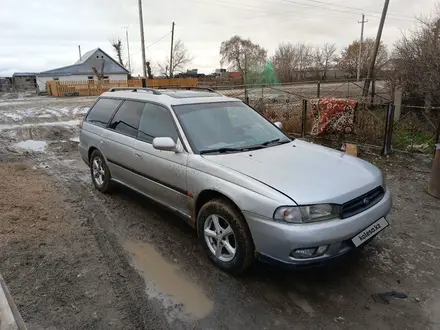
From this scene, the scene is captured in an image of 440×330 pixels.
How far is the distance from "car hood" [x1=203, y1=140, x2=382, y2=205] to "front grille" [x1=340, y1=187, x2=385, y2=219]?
48mm

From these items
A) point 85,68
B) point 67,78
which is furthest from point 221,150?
point 85,68

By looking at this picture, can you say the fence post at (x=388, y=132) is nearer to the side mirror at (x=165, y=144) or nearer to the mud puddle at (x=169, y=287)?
the side mirror at (x=165, y=144)

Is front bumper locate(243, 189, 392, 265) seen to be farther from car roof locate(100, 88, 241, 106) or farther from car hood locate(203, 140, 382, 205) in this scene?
car roof locate(100, 88, 241, 106)

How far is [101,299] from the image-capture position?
9.47 ft

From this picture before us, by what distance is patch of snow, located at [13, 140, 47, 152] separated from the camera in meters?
9.27

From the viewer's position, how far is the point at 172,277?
3.21 metres

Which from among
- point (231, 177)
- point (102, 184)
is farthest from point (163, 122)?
point (102, 184)

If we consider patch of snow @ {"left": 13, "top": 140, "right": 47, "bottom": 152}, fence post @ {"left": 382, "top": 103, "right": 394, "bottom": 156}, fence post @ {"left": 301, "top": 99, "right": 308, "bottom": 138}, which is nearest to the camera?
fence post @ {"left": 382, "top": 103, "right": 394, "bottom": 156}

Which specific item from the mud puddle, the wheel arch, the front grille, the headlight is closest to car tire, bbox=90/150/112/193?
the mud puddle

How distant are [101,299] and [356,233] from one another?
88.0 inches

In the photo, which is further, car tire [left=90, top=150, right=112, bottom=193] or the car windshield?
car tire [left=90, top=150, right=112, bottom=193]

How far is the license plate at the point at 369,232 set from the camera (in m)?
2.85

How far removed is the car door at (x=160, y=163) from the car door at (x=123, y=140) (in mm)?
150

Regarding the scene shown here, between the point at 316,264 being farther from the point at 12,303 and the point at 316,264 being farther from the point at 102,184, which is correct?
the point at 102,184
